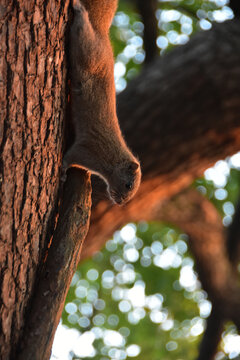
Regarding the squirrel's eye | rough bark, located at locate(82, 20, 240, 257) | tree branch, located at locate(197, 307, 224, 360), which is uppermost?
the squirrel's eye

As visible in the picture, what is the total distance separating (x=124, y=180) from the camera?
8.96 feet

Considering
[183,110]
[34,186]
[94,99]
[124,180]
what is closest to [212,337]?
[183,110]

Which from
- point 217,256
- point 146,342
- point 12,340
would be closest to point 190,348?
point 146,342

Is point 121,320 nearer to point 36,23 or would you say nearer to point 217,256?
point 217,256

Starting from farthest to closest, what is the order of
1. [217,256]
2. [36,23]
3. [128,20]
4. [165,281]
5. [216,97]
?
[165,281], [128,20], [217,256], [216,97], [36,23]

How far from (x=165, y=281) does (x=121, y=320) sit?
906mm

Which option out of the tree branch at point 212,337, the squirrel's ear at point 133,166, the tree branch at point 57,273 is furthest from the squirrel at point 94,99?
the tree branch at point 212,337

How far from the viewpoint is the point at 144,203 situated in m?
4.44

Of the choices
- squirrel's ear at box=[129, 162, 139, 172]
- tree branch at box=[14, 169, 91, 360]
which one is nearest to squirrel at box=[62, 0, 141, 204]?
squirrel's ear at box=[129, 162, 139, 172]

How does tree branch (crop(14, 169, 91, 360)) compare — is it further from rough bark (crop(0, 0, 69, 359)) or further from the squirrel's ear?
the squirrel's ear

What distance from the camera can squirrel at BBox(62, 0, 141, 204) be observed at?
2.14 meters

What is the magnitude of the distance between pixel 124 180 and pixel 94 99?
0.58 metres

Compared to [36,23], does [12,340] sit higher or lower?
lower

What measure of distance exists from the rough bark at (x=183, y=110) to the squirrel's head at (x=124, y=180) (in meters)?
1.03
